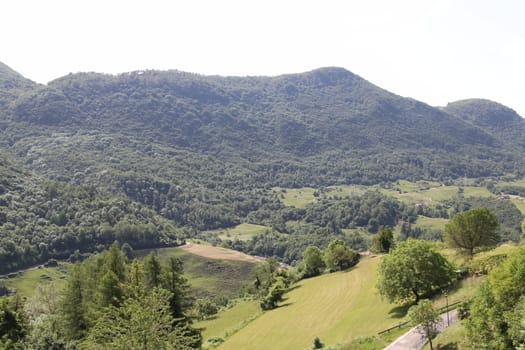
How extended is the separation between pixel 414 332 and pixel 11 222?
500ft

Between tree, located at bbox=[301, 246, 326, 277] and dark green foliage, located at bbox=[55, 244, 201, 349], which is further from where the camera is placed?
tree, located at bbox=[301, 246, 326, 277]

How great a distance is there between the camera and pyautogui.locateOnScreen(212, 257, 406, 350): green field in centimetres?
4954

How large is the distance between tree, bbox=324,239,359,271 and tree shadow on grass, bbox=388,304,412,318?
38361 millimetres

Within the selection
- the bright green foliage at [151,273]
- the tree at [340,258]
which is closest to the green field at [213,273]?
the tree at [340,258]

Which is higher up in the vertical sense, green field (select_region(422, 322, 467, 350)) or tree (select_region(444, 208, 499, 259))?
tree (select_region(444, 208, 499, 259))

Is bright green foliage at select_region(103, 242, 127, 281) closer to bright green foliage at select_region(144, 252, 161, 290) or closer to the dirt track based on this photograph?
bright green foliage at select_region(144, 252, 161, 290)

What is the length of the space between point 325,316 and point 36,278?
4034 inches

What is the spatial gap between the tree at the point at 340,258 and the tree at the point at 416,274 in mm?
39117

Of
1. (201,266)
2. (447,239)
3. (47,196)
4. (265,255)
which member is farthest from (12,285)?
(447,239)

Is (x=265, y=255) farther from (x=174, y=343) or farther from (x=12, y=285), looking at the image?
(x=174, y=343)

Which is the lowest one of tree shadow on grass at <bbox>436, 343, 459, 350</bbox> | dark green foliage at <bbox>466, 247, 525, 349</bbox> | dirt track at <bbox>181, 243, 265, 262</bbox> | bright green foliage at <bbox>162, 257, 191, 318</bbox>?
dirt track at <bbox>181, 243, 265, 262</bbox>

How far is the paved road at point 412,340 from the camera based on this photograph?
35562 millimetres

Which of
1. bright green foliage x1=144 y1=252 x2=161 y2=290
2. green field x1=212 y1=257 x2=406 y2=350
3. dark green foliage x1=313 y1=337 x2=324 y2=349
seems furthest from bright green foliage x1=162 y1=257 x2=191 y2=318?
dark green foliage x1=313 y1=337 x2=324 y2=349

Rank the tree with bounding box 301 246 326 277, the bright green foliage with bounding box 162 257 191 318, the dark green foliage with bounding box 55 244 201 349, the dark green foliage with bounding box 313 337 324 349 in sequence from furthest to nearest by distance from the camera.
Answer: the tree with bounding box 301 246 326 277, the bright green foliage with bounding box 162 257 191 318, the dark green foliage with bounding box 55 244 201 349, the dark green foliage with bounding box 313 337 324 349
